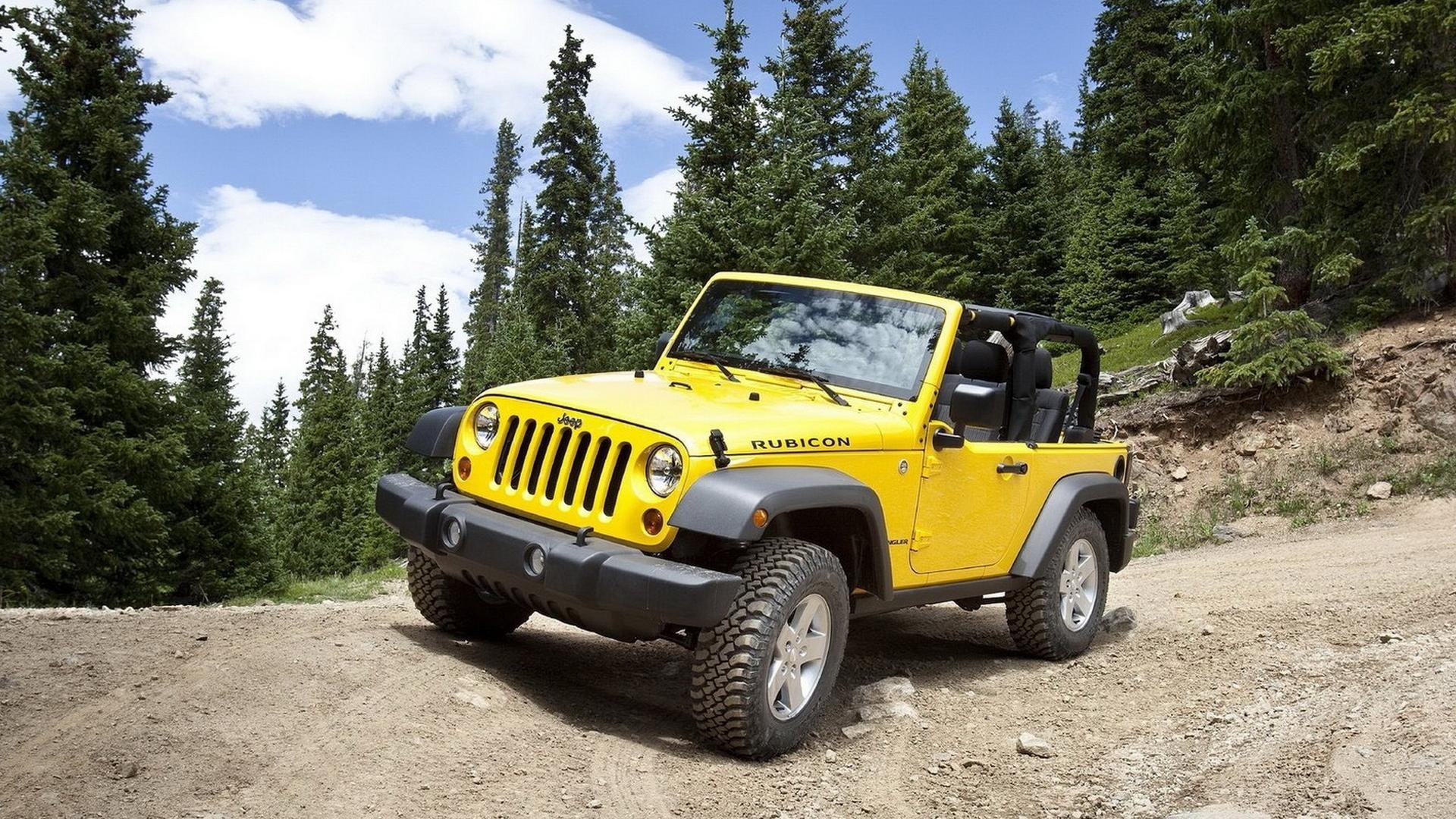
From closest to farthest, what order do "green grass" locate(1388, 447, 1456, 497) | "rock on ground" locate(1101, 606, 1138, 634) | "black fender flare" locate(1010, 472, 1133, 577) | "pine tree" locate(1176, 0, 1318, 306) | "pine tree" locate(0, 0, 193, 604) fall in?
"black fender flare" locate(1010, 472, 1133, 577) < "rock on ground" locate(1101, 606, 1138, 634) < "green grass" locate(1388, 447, 1456, 497) < "pine tree" locate(0, 0, 193, 604) < "pine tree" locate(1176, 0, 1318, 306)

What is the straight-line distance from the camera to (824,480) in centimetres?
495

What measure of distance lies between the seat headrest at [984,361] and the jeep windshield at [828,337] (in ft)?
2.25

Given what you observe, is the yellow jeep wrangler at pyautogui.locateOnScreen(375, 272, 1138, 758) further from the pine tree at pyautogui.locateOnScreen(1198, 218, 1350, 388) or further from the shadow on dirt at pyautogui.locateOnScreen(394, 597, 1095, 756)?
the pine tree at pyautogui.locateOnScreen(1198, 218, 1350, 388)

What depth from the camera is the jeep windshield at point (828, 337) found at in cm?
605

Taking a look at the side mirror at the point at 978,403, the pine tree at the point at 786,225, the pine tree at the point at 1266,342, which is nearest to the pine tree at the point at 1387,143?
the pine tree at the point at 1266,342

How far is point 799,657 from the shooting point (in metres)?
4.96

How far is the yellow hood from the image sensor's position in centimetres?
484

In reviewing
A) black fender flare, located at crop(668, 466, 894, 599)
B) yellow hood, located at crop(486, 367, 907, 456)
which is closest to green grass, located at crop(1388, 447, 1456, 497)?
yellow hood, located at crop(486, 367, 907, 456)

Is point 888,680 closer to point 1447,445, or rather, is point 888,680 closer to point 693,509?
point 693,509

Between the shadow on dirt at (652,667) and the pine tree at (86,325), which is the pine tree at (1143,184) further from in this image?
the pine tree at (86,325)

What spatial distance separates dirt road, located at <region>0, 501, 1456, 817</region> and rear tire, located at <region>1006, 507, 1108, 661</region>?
0.19 m

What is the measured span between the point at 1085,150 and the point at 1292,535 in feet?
151

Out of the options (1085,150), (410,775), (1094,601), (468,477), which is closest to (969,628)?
(1094,601)

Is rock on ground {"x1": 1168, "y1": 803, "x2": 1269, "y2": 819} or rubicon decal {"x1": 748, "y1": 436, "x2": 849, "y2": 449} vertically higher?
rubicon decal {"x1": 748, "y1": 436, "x2": 849, "y2": 449}
